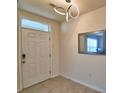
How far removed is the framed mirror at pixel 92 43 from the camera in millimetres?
2674

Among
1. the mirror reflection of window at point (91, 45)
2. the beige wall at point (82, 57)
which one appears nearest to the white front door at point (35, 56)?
→ the beige wall at point (82, 57)

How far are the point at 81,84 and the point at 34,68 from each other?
→ 1734 millimetres

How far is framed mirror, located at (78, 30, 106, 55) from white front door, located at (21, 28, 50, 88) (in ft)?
4.42

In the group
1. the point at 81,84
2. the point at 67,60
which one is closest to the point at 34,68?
the point at 67,60

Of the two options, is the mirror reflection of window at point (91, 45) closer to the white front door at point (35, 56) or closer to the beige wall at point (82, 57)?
the beige wall at point (82, 57)

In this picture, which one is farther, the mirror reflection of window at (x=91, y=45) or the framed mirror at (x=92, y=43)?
the mirror reflection of window at (x=91, y=45)

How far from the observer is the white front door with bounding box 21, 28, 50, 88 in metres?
3.01

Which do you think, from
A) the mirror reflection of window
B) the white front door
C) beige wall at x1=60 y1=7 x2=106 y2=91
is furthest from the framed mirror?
the white front door

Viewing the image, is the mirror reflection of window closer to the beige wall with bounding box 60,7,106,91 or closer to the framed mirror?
the framed mirror

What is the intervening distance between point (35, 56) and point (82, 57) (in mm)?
1662

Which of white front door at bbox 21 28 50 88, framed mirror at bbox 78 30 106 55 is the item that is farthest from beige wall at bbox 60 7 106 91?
white front door at bbox 21 28 50 88

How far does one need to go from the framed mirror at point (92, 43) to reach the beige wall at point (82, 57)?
0.13 metres

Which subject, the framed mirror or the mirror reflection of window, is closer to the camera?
the framed mirror
